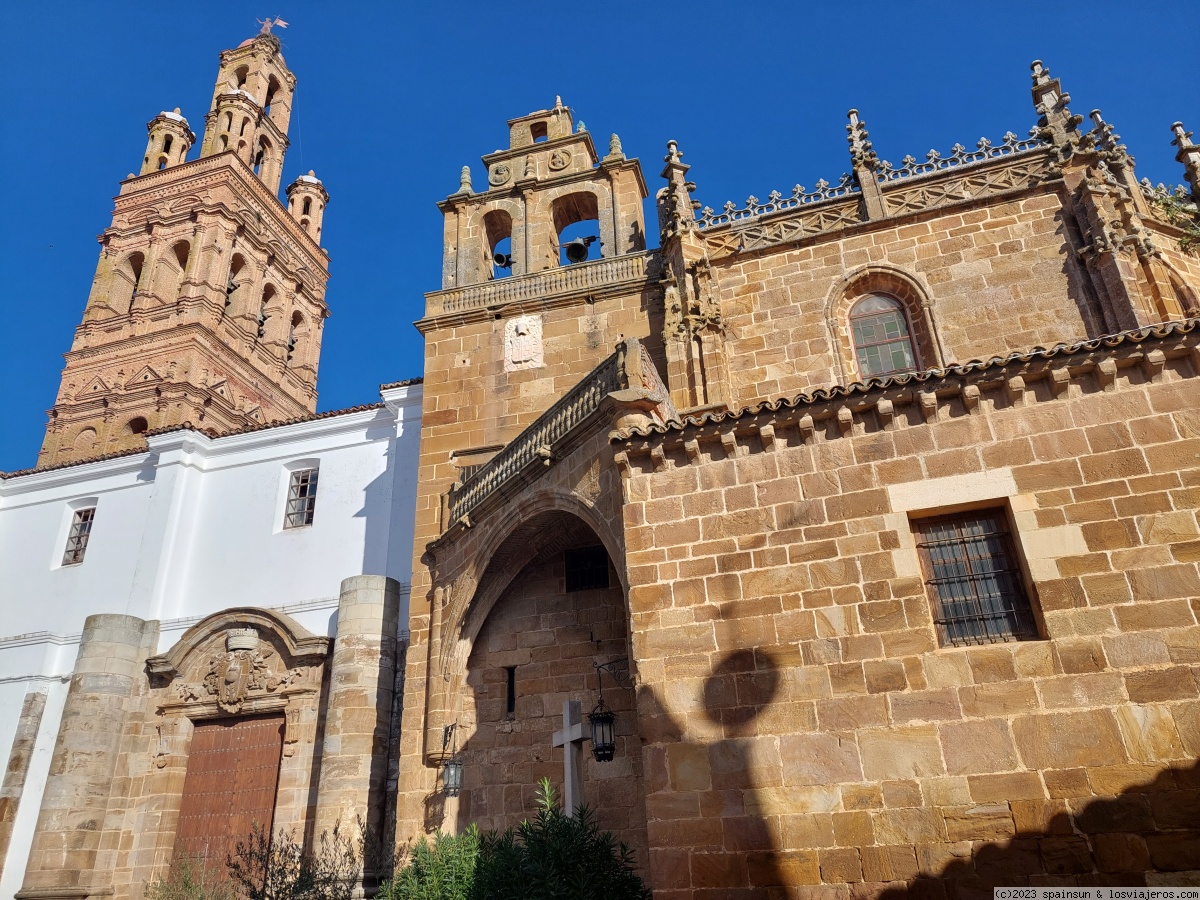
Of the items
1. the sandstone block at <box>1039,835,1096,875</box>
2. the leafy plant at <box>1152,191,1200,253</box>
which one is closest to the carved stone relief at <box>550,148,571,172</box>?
the leafy plant at <box>1152,191,1200,253</box>

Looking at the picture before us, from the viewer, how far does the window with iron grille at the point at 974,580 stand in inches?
278

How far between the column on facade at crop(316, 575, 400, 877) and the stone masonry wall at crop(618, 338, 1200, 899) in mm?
6551


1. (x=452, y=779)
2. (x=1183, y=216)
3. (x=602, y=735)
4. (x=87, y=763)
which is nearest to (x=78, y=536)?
(x=87, y=763)

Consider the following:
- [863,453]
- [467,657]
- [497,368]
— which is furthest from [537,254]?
[863,453]

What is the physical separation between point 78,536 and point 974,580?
690 inches

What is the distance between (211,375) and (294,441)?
54.8ft

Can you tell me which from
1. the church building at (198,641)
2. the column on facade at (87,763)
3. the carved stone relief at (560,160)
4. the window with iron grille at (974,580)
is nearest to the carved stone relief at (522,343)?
the church building at (198,641)

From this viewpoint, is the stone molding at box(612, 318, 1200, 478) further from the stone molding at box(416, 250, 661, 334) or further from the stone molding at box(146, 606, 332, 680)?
the stone molding at box(146, 606, 332, 680)

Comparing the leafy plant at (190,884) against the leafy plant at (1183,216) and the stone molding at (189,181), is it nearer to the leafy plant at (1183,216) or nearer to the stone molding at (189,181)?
the leafy plant at (1183,216)

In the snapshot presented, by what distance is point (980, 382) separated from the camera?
7.60 m

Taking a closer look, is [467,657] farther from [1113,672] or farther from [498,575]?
[1113,672]

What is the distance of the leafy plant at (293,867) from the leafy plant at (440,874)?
1.68m

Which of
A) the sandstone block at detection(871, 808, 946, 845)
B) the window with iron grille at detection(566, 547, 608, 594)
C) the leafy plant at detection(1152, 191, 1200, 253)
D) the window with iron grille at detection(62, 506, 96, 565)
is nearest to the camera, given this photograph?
the sandstone block at detection(871, 808, 946, 845)

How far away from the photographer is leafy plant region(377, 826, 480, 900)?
869 cm
